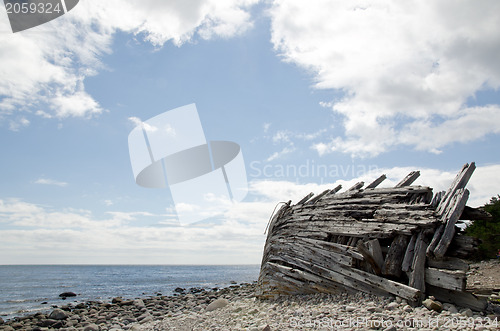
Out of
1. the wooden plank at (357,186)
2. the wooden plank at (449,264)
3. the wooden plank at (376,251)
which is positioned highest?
the wooden plank at (357,186)

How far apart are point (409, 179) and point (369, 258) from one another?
8.62ft

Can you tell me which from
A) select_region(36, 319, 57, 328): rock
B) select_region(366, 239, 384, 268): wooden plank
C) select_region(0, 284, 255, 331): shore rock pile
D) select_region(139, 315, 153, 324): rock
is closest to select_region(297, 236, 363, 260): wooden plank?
select_region(366, 239, 384, 268): wooden plank

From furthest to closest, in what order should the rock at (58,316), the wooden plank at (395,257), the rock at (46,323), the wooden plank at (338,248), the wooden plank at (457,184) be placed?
the rock at (58,316), the rock at (46,323), the wooden plank at (338,248), the wooden plank at (395,257), the wooden plank at (457,184)

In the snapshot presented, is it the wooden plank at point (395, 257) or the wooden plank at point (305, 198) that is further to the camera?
the wooden plank at point (305, 198)

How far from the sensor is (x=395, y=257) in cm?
736

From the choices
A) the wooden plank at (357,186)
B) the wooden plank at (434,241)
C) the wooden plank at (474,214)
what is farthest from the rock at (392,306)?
the wooden plank at (357,186)

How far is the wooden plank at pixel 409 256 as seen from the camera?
23.2ft

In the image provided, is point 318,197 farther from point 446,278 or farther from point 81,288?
point 81,288

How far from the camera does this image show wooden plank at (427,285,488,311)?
626cm

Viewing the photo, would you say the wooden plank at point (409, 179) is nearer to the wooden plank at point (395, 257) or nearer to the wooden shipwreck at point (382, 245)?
the wooden shipwreck at point (382, 245)

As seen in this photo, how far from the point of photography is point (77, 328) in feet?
39.3

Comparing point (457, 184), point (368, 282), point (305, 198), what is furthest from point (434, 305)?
point (305, 198)

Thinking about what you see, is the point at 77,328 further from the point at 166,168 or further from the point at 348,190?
the point at 348,190

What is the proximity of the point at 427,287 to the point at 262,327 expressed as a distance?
3.62 m
